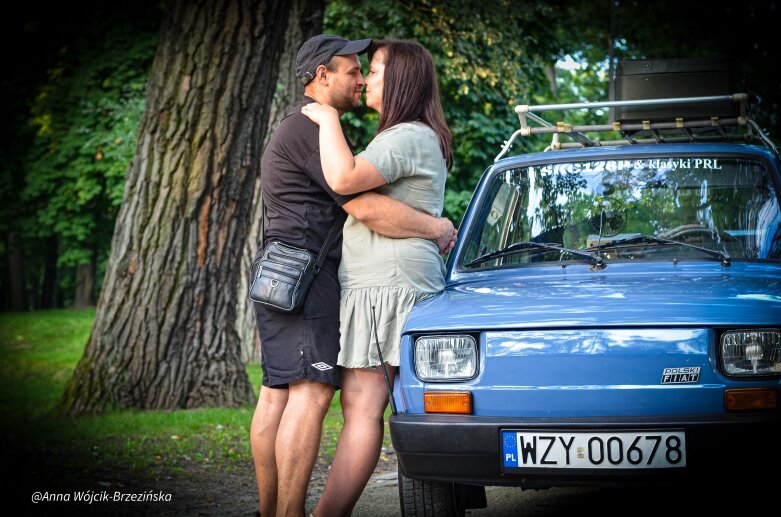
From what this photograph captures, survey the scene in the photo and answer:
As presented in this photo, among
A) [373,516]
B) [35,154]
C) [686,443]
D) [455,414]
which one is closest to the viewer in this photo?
[686,443]

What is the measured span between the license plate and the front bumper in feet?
0.07

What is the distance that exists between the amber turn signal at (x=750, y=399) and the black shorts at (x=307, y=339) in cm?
144

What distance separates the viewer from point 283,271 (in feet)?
12.3

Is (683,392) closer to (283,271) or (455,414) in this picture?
(455,414)

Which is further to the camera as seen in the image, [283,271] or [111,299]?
[111,299]

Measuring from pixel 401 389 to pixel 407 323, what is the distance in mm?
258

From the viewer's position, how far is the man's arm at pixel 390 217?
12.4ft

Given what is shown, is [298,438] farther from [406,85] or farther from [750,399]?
[750,399]

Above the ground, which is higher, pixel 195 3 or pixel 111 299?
pixel 195 3

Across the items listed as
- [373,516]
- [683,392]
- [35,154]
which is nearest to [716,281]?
[683,392]

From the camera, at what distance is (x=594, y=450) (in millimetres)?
3336

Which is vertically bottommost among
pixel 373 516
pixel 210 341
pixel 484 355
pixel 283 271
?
pixel 373 516

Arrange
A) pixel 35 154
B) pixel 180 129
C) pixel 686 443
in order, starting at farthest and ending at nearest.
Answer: pixel 35 154, pixel 180 129, pixel 686 443

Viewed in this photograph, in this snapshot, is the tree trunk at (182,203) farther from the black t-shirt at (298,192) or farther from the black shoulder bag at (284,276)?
the black shoulder bag at (284,276)
